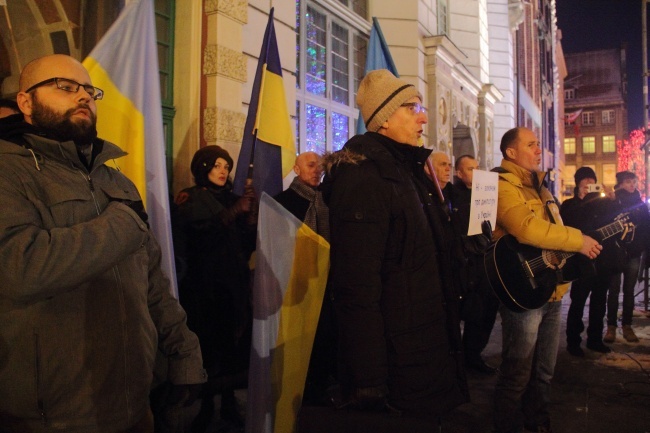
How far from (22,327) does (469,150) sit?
12.9 m

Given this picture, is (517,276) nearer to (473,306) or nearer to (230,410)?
(473,306)

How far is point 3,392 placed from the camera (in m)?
1.73

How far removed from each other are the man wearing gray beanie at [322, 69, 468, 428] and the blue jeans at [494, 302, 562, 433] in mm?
1289

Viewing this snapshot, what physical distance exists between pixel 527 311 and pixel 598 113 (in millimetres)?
77316

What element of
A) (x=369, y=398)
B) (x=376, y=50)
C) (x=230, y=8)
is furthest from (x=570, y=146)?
(x=369, y=398)

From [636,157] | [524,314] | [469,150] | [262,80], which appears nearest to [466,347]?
[524,314]

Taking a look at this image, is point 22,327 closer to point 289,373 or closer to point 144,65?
point 289,373

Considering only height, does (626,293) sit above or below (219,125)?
below

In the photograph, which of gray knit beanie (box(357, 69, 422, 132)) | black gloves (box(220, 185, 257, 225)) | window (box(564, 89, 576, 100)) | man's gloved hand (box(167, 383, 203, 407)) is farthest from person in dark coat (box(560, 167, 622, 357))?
window (box(564, 89, 576, 100))

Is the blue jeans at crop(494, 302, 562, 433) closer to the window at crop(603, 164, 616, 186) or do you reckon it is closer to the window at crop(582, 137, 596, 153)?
the window at crop(603, 164, 616, 186)

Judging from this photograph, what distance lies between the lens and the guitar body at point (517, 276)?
3.56 m

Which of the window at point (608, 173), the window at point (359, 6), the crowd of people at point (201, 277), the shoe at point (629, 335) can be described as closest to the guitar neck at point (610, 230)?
the crowd of people at point (201, 277)

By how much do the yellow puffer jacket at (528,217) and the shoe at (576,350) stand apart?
2883mm

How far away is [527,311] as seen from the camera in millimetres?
3580
